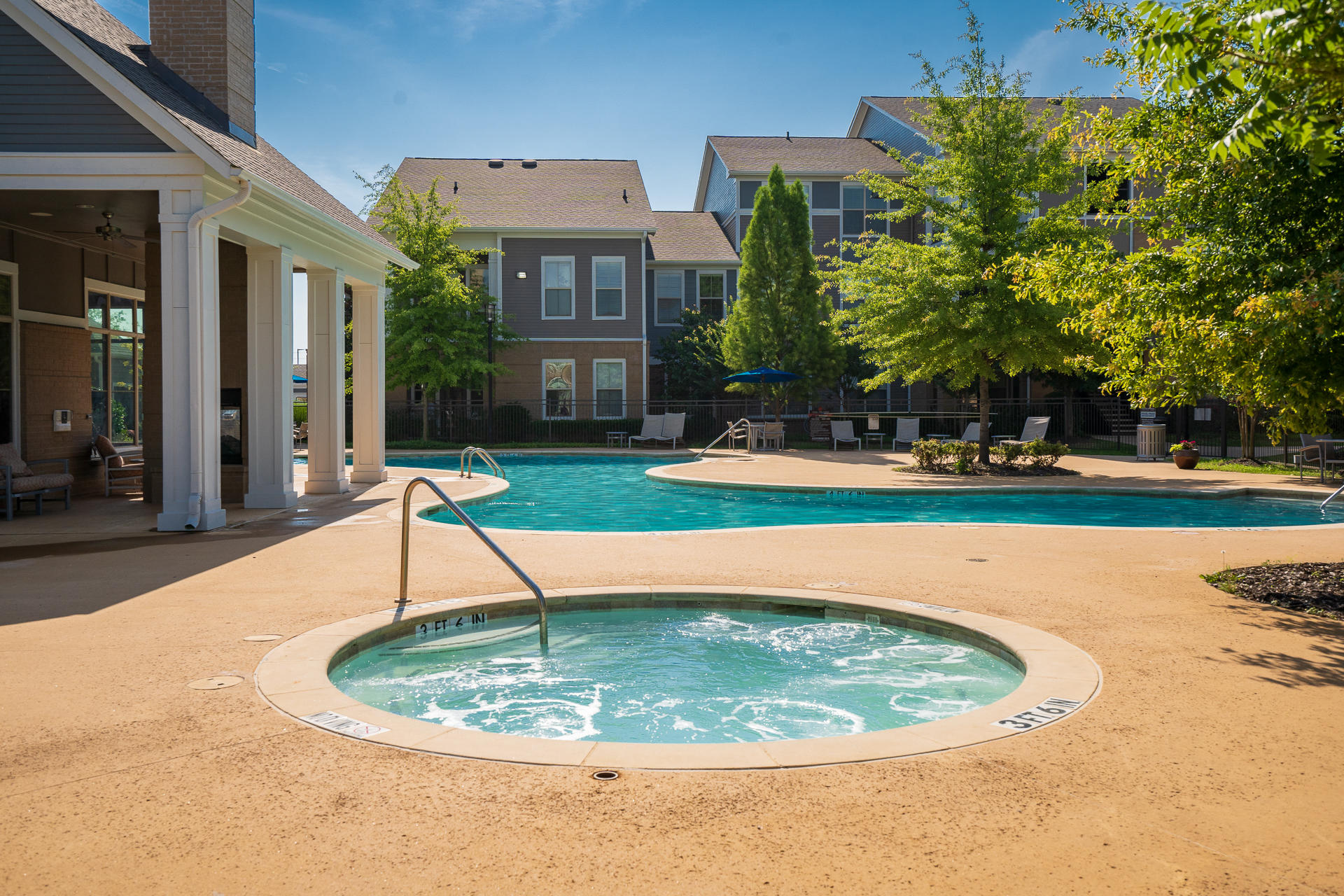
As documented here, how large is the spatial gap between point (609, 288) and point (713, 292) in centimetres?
541

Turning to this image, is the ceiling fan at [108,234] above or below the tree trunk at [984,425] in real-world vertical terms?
above

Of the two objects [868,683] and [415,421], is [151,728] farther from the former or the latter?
[415,421]

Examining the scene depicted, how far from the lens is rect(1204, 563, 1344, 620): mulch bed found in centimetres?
662

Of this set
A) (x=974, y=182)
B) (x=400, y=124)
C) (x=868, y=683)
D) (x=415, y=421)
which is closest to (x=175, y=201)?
(x=868, y=683)

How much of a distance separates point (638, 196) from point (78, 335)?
71.0 feet

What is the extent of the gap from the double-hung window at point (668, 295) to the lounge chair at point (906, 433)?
10851 mm

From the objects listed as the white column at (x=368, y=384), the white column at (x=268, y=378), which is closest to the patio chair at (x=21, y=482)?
the white column at (x=268, y=378)

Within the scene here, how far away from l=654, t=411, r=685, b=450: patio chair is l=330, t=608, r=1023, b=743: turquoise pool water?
2116 centimetres

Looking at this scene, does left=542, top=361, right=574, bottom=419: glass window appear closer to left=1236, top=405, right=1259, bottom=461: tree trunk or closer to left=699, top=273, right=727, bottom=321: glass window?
left=699, top=273, right=727, bottom=321: glass window

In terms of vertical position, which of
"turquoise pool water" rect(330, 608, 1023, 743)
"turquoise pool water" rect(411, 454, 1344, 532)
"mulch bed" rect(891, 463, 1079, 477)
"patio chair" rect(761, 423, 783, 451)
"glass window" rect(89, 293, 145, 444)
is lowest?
"turquoise pool water" rect(330, 608, 1023, 743)

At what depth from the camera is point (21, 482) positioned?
463 inches

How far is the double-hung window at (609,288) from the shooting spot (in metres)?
31.5

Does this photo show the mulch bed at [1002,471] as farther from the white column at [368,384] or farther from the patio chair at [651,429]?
the white column at [368,384]

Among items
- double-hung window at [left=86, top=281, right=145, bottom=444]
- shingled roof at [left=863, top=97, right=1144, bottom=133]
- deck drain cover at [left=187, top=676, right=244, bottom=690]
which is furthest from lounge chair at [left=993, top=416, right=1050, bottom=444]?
deck drain cover at [left=187, top=676, right=244, bottom=690]
